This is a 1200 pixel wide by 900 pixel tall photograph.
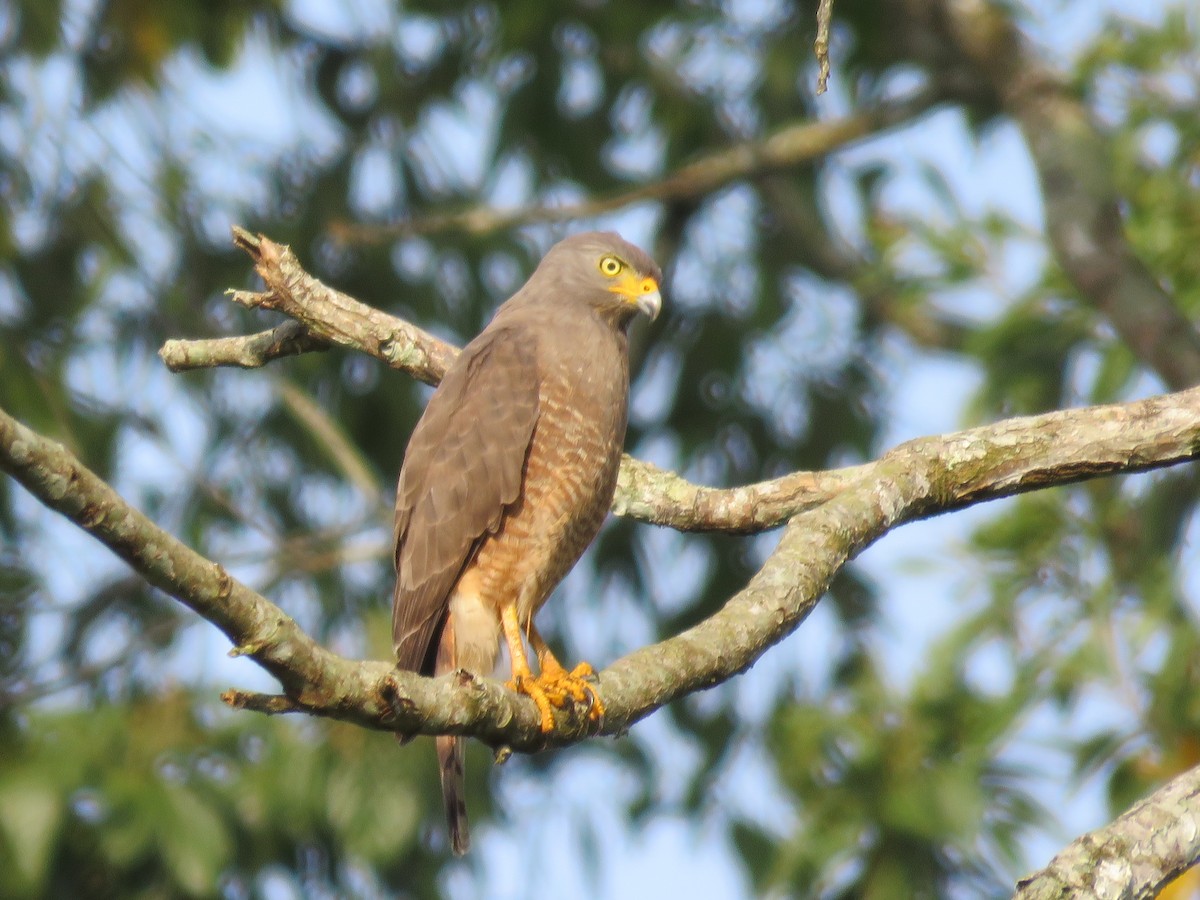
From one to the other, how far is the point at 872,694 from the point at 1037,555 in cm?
109

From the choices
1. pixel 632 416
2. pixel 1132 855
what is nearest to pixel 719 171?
pixel 632 416

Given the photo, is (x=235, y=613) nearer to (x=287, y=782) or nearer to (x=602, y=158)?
(x=287, y=782)

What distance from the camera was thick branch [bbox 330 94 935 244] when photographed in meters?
8.00

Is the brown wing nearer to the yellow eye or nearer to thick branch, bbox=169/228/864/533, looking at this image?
thick branch, bbox=169/228/864/533

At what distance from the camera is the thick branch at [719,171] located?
8.00 meters

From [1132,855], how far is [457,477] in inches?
90.8

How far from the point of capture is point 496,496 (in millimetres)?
4473

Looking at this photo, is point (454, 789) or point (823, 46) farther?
point (454, 789)

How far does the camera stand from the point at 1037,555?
763 centimetres

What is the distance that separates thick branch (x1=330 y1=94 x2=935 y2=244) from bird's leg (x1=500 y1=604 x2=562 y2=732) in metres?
3.82

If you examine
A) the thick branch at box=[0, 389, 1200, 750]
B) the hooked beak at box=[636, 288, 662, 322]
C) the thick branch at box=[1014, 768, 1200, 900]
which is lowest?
the thick branch at box=[1014, 768, 1200, 900]

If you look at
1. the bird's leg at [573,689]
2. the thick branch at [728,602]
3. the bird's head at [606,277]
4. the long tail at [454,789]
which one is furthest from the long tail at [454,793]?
the bird's head at [606,277]

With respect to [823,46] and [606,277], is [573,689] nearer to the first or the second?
[823,46]

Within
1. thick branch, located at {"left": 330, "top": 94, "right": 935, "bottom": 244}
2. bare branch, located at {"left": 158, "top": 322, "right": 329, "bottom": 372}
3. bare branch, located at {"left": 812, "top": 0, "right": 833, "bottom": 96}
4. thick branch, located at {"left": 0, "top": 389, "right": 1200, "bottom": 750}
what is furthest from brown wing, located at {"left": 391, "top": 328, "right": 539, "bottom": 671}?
thick branch, located at {"left": 330, "top": 94, "right": 935, "bottom": 244}
